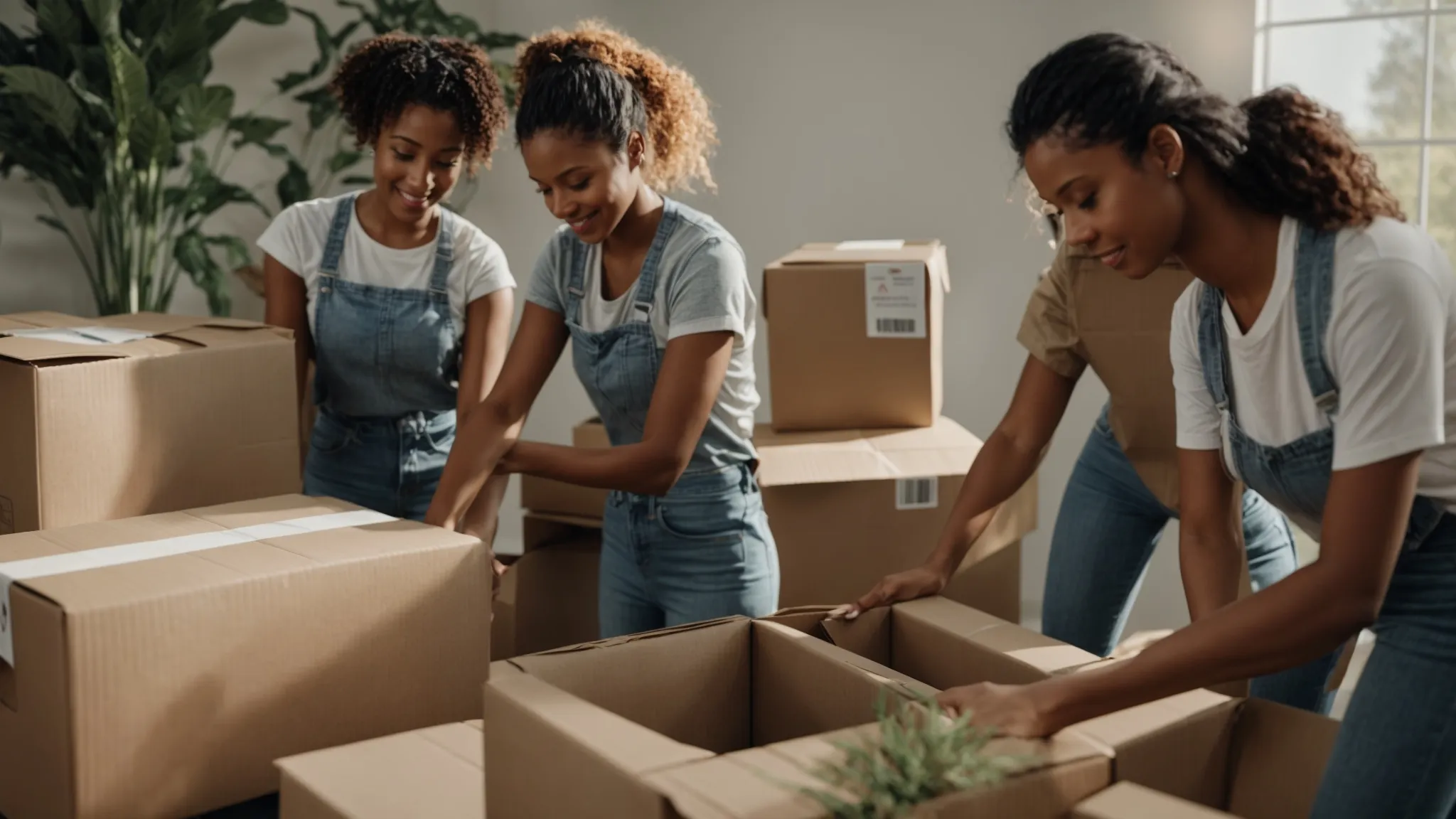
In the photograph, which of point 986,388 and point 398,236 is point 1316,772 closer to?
point 398,236

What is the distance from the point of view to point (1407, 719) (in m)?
1.07

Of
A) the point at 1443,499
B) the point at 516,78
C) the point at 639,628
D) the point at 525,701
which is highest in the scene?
the point at 516,78

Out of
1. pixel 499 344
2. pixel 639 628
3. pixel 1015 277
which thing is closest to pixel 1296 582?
pixel 639 628

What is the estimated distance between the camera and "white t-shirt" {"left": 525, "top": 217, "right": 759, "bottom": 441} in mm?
1605

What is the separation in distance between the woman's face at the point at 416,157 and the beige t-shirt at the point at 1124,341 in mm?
806

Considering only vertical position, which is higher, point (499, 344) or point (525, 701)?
point (499, 344)

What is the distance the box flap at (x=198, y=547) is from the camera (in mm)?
1077

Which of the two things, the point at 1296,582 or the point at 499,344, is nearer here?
the point at 1296,582

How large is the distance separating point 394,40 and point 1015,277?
1.85m

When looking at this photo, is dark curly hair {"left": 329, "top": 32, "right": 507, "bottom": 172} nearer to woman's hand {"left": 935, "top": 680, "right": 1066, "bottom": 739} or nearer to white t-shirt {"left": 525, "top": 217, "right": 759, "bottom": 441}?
white t-shirt {"left": 525, "top": 217, "right": 759, "bottom": 441}

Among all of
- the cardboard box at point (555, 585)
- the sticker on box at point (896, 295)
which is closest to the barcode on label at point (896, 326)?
the sticker on box at point (896, 295)

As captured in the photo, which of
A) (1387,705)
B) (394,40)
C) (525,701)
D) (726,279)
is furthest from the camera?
(394,40)

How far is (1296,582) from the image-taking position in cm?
103

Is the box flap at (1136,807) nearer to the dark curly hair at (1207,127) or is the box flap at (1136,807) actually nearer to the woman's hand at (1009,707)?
the woman's hand at (1009,707)
